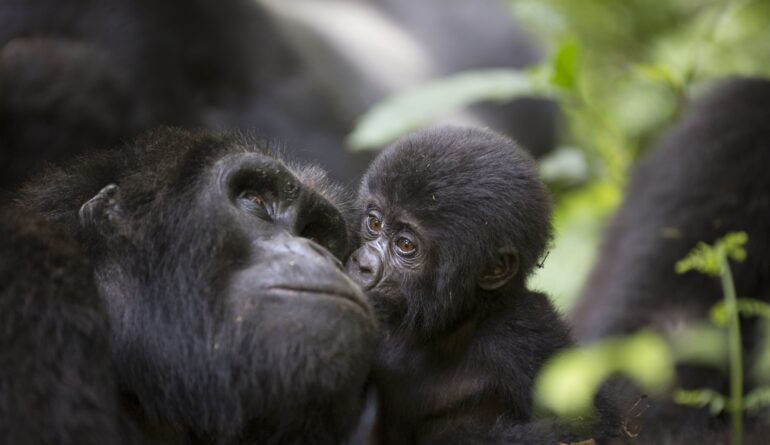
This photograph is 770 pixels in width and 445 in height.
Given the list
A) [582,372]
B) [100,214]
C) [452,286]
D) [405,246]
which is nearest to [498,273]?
[452,286]

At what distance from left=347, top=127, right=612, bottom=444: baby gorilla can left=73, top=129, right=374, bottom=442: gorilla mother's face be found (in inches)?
16.9

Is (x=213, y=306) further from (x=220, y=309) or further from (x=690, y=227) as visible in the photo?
(x=690, y=227)

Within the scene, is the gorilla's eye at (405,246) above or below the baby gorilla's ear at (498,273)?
above

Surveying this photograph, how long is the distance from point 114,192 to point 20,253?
1.02 ft

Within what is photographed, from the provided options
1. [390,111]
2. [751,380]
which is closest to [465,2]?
[390,111]

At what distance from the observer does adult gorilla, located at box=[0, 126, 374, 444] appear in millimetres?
1858

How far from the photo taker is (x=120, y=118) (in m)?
4.21

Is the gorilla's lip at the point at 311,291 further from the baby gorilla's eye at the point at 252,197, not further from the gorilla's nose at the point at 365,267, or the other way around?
the gorilla's nose at the point at 365,267

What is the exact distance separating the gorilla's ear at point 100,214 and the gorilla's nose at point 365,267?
611 millimetres

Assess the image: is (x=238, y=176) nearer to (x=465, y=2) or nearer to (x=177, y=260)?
(x=177, y=260)

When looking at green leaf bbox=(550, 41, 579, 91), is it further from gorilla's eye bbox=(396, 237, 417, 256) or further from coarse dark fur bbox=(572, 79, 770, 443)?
gorilla's eye bbox=(396, 237, 417, 256)

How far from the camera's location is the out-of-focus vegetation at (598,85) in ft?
12.8

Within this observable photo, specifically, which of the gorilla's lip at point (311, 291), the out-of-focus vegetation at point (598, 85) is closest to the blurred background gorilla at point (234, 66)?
the out-of-focus vegetation at point (598, 85)

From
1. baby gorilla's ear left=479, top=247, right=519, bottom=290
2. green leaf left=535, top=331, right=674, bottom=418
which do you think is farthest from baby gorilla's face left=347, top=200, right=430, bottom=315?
green leaf left=535, top=331, right=674, bottom=418
